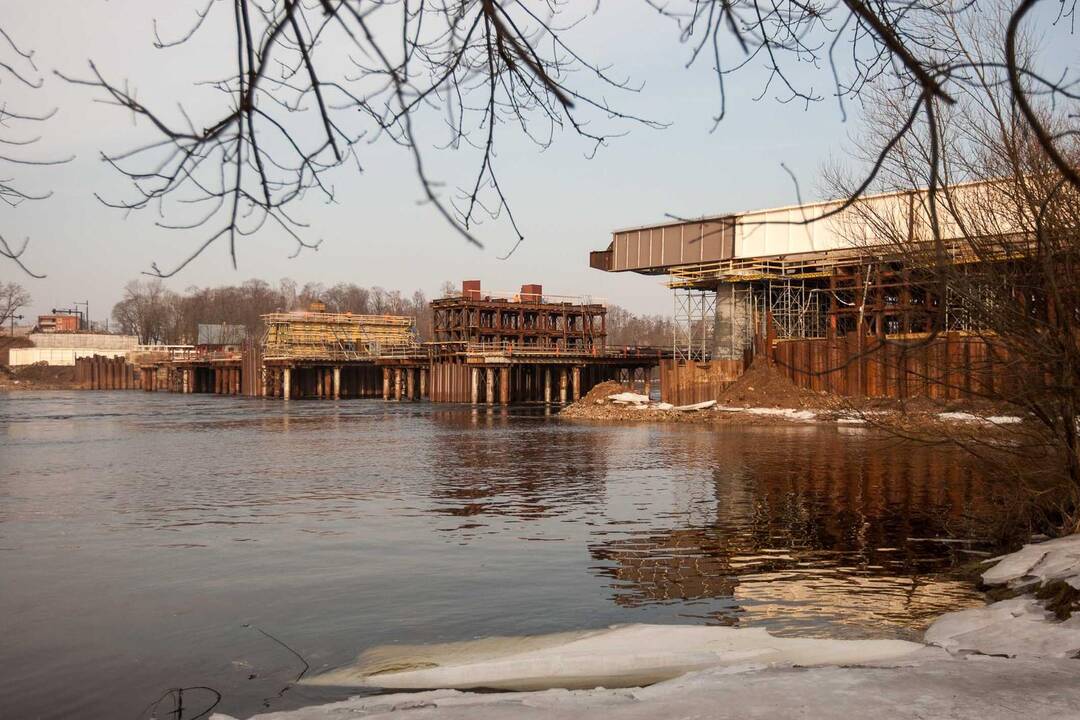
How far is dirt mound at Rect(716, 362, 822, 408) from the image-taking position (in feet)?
138

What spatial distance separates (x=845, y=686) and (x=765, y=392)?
37639 mm

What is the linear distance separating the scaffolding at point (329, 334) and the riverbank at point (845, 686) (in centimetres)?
7879

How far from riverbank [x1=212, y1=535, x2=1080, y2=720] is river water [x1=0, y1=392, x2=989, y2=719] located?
3.11 ft

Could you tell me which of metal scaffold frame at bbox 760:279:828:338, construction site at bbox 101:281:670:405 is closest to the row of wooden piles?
construction site at bbox 101:281:670:405

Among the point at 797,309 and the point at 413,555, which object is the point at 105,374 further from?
the point at 413,555

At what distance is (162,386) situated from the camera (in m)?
113

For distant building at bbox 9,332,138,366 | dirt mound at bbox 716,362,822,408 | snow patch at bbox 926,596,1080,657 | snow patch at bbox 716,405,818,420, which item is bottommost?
snow patch at bbox 926,596,1080,657

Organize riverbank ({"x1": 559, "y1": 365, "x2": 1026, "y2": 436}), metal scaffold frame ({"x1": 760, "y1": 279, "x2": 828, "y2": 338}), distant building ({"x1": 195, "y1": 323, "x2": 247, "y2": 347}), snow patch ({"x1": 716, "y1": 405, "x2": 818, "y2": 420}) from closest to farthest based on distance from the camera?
riverbank ({"x1": 559, "y1": 365, "x2": 1026, "y2": 436}) → snow patch ({"x1": 716, "y1": 405, "x2": 818, "y2": 420}) → metal scaffold frame ({"x1": 760, "y1": 279, "x2": 828, "y2": 338}) → distant building ({"x1": 195, "y1": 323, "x2": 247, "y2": 347})

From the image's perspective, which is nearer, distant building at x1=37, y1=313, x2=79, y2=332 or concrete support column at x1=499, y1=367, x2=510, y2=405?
concrete support column at x1=499, y1=367, x2=510, y2=405

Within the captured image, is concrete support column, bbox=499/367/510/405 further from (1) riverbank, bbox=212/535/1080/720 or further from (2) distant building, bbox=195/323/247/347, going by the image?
(2) distant building, bbox=195/323/247/347

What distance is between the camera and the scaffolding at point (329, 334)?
294ft

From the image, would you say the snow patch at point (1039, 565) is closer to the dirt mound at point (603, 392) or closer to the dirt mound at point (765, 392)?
the dirt mound at point (765, 392)

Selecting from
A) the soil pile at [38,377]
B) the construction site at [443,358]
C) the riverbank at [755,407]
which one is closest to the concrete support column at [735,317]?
the riverbank at [755,407]

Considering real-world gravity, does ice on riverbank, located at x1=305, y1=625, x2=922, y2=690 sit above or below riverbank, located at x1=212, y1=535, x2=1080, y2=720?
below
